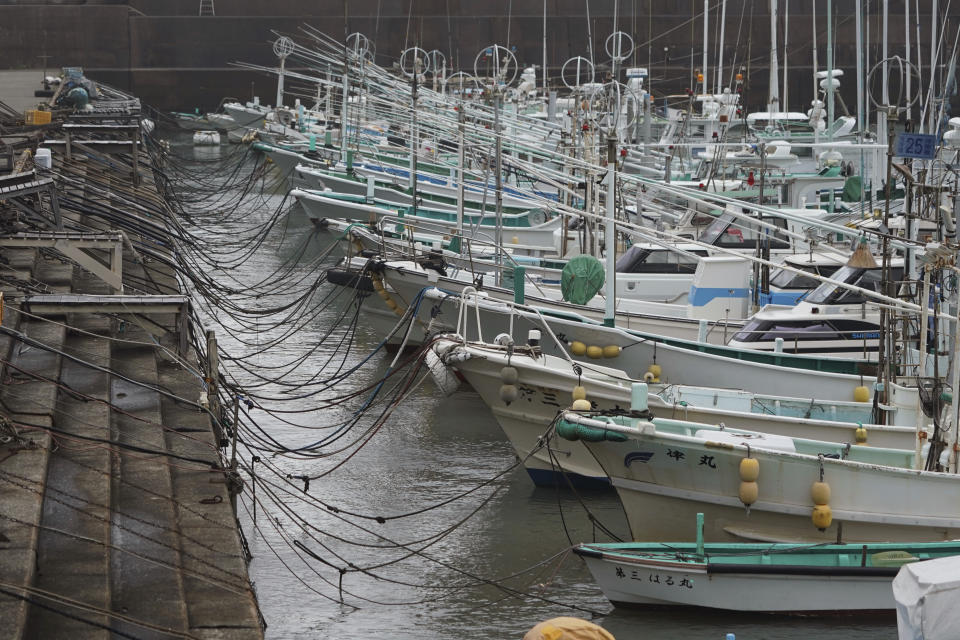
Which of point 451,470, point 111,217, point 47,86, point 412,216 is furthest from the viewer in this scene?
point 47,86

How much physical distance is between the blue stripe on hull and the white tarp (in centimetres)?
638

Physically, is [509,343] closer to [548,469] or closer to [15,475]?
[548,469]

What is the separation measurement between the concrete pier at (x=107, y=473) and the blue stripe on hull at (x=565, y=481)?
11.3 ft

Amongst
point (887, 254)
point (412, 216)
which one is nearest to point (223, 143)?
point (412, 216)

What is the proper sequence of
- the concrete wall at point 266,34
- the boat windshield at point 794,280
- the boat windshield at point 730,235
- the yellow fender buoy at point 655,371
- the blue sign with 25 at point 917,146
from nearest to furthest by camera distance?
the blue sign with 25 at point 917,146 → the yellow fender buoy at point 655,371 → the boat windshield at point 794,280 → the boat windshield at point 730,235 → the concrete wall at point 266,34

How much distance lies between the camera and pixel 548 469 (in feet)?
44.1

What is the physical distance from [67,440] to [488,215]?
17557 mm

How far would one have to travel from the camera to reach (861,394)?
1344 centimetres

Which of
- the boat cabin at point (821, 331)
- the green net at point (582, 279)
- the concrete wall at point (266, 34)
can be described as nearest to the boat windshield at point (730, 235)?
the green net at point (582, 279)

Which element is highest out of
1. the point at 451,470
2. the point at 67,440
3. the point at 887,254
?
the point at 887,254

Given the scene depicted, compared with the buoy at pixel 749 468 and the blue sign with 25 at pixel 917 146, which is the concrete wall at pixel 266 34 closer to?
the blue sign with 25 at pixel 917 146

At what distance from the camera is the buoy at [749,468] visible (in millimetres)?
10266

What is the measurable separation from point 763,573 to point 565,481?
370 cm

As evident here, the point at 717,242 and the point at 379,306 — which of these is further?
the point at 379,306
